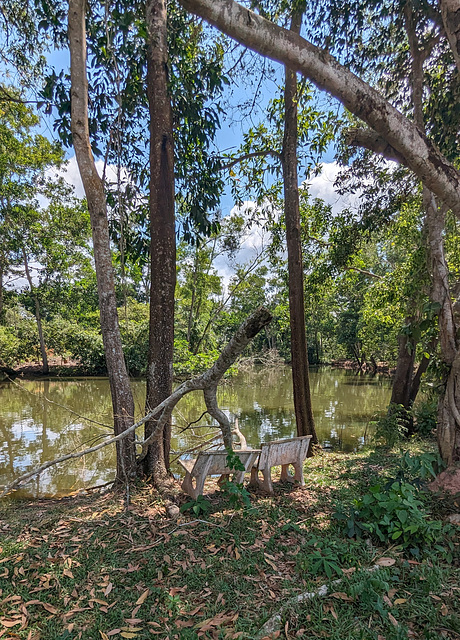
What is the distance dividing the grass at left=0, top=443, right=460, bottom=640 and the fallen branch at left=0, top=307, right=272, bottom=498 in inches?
20.9

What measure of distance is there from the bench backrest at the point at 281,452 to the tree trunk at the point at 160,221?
1.18 m

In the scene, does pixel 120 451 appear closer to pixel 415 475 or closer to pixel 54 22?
pixel 415 475

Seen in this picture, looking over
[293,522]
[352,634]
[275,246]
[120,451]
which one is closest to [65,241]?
[275,246]

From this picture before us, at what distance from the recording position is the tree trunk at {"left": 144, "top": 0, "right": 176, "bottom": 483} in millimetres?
3871

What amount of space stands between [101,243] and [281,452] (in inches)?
124

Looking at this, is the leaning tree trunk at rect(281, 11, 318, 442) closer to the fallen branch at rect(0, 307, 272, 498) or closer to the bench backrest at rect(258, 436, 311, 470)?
the bench backrest at rect(258, 436, 311, 470)

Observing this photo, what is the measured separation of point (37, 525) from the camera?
2988mm

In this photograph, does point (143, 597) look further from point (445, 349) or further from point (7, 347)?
point (7, 347)

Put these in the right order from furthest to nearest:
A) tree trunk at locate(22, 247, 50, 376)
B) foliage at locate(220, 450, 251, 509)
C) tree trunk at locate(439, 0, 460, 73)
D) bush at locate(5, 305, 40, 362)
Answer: bush at locate(5, 305, 40, 362) < tree trunk at locate(22, 247, 50, 376) < foliage at locate(220, 450, 251, 509) < tree trunk at locate(439, 0, 460, 73)

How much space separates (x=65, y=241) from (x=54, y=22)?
42.7 ft

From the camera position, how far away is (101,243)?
12.5ft

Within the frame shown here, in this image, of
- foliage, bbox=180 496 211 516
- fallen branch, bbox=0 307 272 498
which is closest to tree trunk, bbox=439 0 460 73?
fallen branch, bbox=0 307 272 498

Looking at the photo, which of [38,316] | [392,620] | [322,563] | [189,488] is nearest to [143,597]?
[322,563]

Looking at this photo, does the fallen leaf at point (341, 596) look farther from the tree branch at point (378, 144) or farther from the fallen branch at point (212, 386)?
the tree branch at point (378, 144)
